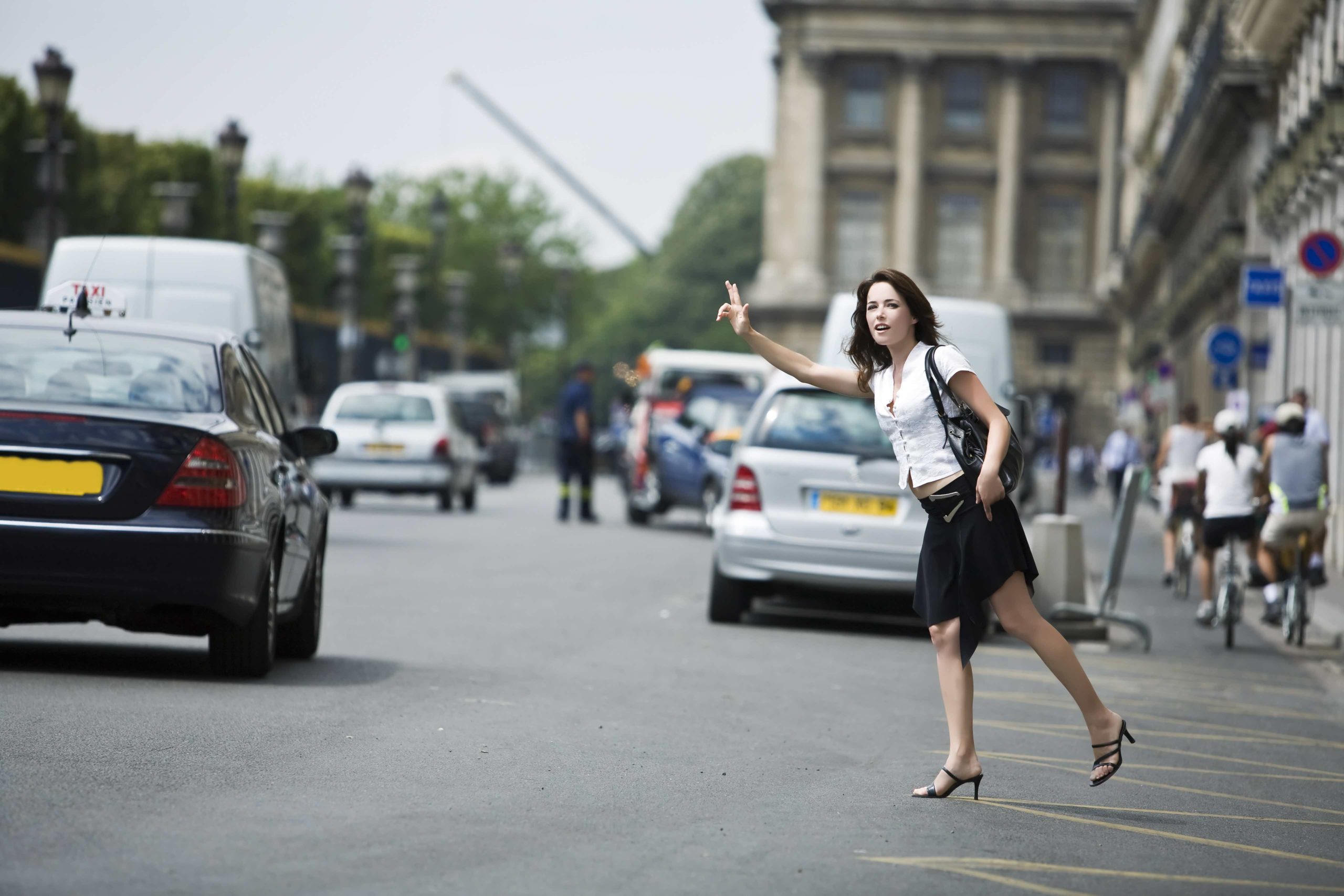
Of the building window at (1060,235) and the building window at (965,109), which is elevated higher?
the building window at (965,109)

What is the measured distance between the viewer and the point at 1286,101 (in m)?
36.0

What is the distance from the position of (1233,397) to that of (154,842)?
77.7ft

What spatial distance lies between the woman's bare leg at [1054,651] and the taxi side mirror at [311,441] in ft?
14.3

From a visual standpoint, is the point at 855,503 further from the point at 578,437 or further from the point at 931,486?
the point at 578,437

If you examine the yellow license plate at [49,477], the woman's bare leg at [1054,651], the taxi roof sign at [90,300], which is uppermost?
the taxi roof sign at [90,300]

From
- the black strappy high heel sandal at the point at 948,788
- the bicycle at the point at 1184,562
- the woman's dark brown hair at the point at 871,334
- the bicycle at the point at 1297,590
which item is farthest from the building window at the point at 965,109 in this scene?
the black strappy high heel sandal at the point at 948,788

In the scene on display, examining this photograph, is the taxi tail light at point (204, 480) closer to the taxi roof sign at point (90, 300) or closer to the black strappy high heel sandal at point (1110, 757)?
the taxi roof sign at point (90, 300)

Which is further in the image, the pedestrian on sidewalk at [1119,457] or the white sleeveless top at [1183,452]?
the pedestrian on sidewalk at [1119,457]

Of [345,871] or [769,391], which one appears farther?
[769,391]

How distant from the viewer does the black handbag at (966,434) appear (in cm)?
758

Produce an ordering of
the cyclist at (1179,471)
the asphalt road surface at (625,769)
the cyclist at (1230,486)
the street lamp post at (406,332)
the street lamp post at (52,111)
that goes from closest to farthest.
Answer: the asphalt road surface at (625,769) → the cyclist at (1230,486) → the cyclist at (1179,471) → the street lamp post at (52,111) → the street lamp post at (406,332)

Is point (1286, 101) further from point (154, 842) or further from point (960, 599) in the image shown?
point (154, 842)

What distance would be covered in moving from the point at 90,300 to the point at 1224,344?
20555 mm

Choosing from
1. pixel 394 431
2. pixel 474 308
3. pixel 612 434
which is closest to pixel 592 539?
pixel 394 431
